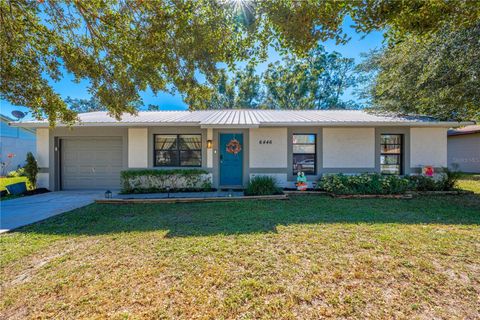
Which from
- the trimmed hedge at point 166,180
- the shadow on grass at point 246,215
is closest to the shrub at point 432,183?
the shadow on grass at point 246,215

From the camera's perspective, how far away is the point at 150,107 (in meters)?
25.2

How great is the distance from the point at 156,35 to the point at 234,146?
5202mm

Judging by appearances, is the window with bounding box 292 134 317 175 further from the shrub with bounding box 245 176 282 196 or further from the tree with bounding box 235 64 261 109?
the tree with bounding box 235 64 261 109

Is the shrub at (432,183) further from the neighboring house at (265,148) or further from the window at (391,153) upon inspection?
the window at (391,153)

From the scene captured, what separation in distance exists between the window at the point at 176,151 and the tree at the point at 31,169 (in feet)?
15.6

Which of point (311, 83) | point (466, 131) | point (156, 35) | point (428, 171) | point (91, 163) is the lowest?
point (428, 171)

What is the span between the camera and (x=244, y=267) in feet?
9.57

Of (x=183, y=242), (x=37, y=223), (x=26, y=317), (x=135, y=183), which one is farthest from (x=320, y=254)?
(x=135, y=183)

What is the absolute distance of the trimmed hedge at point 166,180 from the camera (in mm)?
8172

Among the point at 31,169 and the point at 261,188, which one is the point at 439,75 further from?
the point at 31,169

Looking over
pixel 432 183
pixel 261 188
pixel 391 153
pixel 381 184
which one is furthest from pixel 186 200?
pixel 432 183

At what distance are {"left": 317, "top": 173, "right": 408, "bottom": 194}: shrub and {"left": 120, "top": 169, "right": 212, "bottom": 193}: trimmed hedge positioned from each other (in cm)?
468

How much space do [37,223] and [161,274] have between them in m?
4.21

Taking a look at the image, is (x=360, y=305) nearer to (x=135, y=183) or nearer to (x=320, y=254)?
(x=320, y=254)
